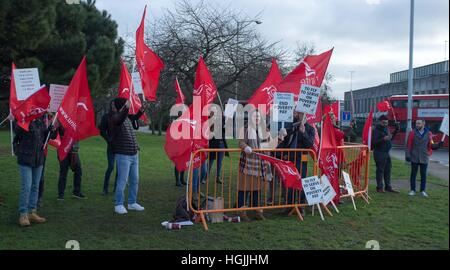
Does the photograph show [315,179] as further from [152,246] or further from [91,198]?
[91,198]

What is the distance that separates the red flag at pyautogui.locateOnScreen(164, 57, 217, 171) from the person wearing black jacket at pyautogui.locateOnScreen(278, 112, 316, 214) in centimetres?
173

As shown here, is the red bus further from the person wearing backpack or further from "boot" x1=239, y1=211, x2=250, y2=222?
"boot" x1=239, y1=211, x2=250, y2=222

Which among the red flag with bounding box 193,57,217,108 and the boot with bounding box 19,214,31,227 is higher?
the red flag with bounding box 193,57,217,108

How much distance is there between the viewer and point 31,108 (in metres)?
6.51

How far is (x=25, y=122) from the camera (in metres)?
6.48

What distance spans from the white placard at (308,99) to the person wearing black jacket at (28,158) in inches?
161

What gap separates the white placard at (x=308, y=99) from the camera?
296 inches

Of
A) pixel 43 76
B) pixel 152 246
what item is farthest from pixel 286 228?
pixel 43 76

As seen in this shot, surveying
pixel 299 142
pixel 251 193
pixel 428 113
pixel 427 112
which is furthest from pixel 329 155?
pixel 428 113

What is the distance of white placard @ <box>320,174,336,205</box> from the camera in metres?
7.70

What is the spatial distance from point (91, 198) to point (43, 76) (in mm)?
12127

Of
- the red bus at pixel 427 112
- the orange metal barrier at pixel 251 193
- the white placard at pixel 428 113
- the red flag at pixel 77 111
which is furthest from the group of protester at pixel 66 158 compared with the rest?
the white placard at pixel 428 113

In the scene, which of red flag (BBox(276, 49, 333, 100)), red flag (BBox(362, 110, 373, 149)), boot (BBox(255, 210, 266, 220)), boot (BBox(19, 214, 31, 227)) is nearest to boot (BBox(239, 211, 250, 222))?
boot (BBox(255, 210, 266, 220))

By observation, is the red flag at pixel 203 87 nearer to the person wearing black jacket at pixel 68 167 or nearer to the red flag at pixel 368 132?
the person wearing black jacket at pixel 68 167
